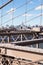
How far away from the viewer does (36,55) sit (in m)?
1.81

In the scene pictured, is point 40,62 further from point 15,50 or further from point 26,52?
point 15,50

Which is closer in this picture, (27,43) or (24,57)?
(24,57)

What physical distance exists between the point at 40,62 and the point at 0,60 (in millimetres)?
596

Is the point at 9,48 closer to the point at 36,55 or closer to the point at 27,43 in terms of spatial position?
the point at 36,55

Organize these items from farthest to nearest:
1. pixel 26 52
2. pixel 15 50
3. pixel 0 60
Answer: pixel 0 60
pixel 15 50
pixel 26 52

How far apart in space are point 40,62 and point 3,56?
537 mm

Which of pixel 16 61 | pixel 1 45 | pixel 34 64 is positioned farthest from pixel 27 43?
pixel 34 64

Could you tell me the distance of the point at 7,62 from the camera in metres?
2.15

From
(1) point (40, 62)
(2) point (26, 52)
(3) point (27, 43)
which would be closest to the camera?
(1) point (40, 62)

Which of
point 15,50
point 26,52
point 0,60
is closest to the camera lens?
point 26,52

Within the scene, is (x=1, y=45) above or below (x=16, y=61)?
above

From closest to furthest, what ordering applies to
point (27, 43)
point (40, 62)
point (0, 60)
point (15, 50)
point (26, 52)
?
point (40, 62), point (26, 52), point (15, 50), point (0, 60), point (27, 43)

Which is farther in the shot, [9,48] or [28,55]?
[9,48]

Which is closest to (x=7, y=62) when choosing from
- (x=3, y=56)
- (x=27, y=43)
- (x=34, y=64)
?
(x=3, y=56)
